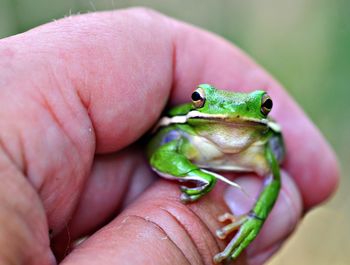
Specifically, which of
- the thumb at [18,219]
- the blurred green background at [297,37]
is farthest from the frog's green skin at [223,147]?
the blurred green background at [297,37]

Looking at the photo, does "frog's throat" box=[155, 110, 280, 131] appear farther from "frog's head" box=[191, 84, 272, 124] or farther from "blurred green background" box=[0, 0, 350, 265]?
"blurred green background" box=[0, 0, 350, 265]

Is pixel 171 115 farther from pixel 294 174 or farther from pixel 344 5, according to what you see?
pixel 344 5

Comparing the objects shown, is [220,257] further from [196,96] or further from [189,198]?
[196,96]

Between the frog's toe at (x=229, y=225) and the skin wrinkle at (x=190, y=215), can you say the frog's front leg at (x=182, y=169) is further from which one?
the frog's toe at (x=229, y=225)

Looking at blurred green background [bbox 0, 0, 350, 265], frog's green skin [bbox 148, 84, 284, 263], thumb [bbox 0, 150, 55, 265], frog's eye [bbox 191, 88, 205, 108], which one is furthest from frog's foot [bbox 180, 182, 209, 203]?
blurred green background [bbox 0, 0, 350, 265]

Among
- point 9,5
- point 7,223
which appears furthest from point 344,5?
point 7,223

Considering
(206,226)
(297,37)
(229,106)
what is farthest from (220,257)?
(297,37)

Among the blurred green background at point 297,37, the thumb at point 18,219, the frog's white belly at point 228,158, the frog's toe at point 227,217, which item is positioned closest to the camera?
the thumb at point 18,219
